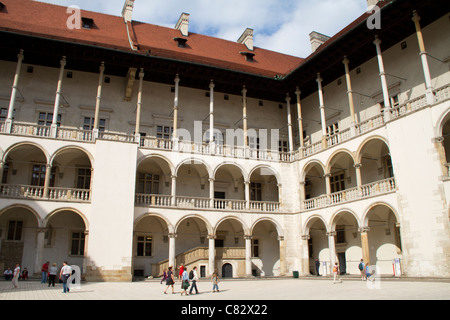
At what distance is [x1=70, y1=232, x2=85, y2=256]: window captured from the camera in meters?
20.8

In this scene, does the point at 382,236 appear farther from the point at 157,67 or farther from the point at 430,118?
the point at 157,67

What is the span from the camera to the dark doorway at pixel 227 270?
71.6ft

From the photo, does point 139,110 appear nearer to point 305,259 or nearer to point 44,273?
point 44,273

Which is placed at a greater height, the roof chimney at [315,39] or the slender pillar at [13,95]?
the roof chimney at [315,39]

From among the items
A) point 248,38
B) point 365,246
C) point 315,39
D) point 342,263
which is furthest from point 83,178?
point 315,39

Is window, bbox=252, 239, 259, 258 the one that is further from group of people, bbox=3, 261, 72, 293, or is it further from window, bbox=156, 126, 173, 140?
group of people, bbox=3, 261, 72, 293

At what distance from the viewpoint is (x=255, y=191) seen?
25.4 meters

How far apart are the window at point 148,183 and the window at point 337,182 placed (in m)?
10.3

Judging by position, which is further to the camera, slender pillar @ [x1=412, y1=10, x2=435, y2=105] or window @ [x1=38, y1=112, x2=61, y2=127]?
window @ [x1=38, y1=112, x2=61, y2=127]

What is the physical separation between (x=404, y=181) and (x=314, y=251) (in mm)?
9633

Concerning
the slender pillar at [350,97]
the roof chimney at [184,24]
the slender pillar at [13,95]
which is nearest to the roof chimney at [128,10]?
the roof chimney at [184,24]

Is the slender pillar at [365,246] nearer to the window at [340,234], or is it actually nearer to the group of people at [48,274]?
the window at [340,234]

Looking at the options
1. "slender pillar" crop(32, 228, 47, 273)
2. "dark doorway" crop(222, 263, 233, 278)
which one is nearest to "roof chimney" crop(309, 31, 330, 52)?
"dark doorway" crop(222, 263, 233, 278)

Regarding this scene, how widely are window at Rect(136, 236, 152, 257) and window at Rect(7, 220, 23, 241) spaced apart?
5.91 m
